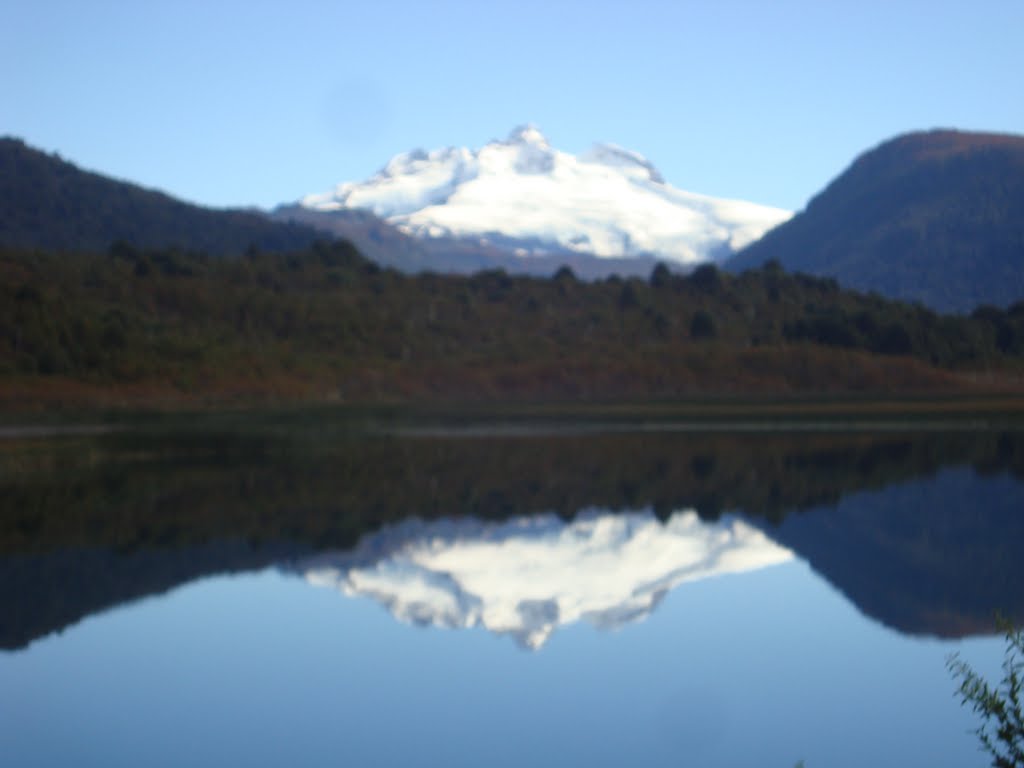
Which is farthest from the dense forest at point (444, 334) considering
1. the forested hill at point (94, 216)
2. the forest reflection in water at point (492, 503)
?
the forested hill at point (94, 216)

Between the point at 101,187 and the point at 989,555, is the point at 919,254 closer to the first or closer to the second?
the point at 101,187

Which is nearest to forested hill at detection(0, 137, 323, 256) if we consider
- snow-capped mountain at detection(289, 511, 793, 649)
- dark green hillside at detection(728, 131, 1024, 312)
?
dark green hillside at detection(728, 131, 1024, 312)

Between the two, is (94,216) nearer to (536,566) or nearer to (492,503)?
(492,503)

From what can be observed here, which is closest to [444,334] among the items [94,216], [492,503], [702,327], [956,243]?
[702,327]

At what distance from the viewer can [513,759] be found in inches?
452

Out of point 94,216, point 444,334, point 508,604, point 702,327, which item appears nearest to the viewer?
point 508,604

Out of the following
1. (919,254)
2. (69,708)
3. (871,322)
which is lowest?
(69,708)

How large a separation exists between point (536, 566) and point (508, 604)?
3.18 meters

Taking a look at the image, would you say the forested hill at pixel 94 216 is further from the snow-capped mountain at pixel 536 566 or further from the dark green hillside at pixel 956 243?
the snow-capped mountain at pixel 536 566

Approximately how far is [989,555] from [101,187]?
482 feet

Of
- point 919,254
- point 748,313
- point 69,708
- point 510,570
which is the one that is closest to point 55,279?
point 748,313

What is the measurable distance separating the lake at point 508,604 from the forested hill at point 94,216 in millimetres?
114379

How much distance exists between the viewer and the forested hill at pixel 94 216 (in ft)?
479

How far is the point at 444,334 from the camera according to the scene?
3819 inches
